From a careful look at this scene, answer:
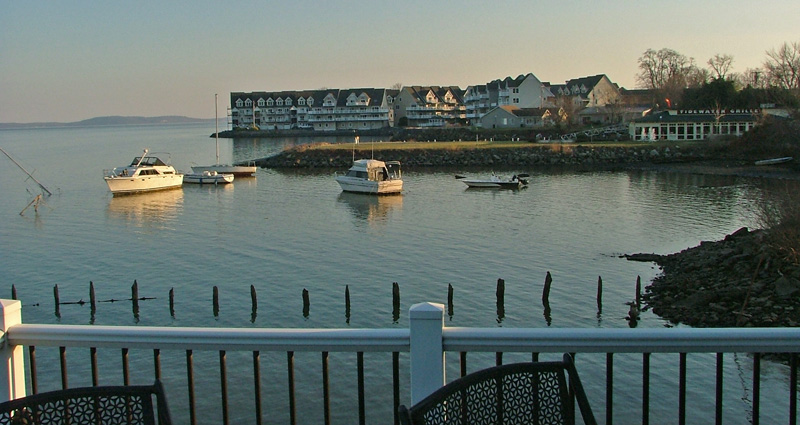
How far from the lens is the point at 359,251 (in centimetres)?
3338

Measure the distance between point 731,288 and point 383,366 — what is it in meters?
10.5

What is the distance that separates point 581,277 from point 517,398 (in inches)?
938

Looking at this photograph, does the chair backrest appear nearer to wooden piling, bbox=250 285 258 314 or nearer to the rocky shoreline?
the rocky shoreline

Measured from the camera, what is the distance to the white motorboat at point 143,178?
57.8m

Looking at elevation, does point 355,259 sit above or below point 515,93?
below

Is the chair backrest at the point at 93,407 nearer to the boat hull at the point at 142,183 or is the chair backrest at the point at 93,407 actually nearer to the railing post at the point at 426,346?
the railing post at the point at 426,346

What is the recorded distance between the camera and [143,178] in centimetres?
5941

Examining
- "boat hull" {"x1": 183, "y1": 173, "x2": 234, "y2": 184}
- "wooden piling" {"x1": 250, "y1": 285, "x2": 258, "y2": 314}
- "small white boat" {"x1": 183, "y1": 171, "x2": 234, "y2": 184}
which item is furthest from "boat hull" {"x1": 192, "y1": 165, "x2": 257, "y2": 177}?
"wooden piling" {"x1": 250, "y1": 285, "x2": 258, "y2": 314}

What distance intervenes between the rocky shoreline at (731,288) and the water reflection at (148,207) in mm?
28010

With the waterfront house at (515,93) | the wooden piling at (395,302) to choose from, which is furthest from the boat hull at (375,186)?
the waterfront house at (515,93)

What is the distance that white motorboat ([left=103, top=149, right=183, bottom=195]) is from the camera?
57812 millimetres

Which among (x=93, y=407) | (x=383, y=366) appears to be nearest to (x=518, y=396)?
(x=93, y=407)

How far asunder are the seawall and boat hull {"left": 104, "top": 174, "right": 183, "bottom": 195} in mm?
20005

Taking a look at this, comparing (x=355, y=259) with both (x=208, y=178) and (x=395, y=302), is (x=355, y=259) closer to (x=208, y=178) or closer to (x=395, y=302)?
(x=395, y=302)
